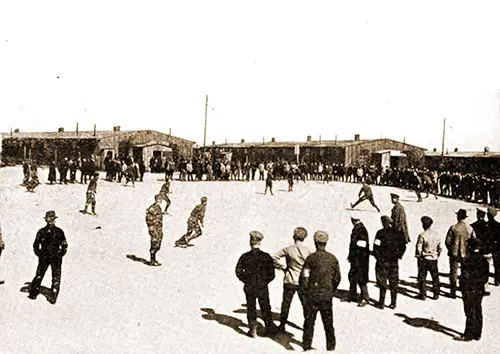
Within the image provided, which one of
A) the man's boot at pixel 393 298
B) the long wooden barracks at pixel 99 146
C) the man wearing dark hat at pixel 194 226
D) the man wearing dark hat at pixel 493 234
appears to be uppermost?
the long wooden barracks at pixel 99 146

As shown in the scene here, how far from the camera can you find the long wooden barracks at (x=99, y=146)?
153ft

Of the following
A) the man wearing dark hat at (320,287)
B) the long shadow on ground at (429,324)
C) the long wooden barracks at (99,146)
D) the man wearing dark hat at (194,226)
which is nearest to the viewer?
the man wearing dark hat at (320,287)

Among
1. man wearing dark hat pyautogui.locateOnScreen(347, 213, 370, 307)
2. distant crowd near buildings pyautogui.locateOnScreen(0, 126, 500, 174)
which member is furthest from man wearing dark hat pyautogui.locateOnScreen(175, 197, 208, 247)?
distant crowd near buildings pyautogui.locateOnScreen(0, 126, 500, 174)

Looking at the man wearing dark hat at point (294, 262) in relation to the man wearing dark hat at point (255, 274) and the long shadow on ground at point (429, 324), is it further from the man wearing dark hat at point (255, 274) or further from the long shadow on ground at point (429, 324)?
the long shadow on ground at point (429, 324)

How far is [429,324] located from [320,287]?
2.65m

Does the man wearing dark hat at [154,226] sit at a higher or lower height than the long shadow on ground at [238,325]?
higher

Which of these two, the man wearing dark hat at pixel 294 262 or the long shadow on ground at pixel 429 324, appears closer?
the man wearing dark hat at pixel 294 262

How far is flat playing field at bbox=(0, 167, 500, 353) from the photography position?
705 centimetres

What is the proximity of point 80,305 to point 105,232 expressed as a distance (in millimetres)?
6997

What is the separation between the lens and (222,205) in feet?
71.9

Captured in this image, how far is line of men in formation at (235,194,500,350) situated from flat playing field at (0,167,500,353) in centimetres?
32

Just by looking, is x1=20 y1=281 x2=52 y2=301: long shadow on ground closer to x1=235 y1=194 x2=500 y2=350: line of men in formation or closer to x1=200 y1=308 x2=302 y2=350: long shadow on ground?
x1=200 y1=308 x2=302 y2=350: long shadow on ground

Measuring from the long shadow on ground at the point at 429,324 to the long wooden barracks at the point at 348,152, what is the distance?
4078 cm

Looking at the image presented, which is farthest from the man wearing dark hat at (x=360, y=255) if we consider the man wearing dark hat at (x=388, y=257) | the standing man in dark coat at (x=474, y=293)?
the standing man in dark coat at (x=474, y=293)
